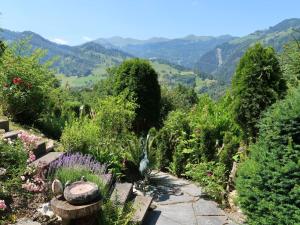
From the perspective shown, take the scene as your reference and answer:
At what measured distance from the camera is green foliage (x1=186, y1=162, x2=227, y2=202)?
7.01m

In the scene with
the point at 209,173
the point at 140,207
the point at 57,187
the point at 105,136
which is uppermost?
the point at 57,187

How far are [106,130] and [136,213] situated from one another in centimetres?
262

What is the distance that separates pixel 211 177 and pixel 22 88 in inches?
178

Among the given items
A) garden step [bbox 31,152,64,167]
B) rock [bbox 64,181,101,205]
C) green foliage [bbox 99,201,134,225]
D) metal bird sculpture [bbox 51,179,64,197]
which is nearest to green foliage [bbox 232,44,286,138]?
green foliage [bbox 99,201,134,225]

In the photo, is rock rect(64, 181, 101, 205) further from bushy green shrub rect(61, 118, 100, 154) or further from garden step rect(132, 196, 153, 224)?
bushy green shrub rect(61, 118, 100, 154)

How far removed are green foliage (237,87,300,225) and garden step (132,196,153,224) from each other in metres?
1.57

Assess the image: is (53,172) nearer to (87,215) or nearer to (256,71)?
(87,215)

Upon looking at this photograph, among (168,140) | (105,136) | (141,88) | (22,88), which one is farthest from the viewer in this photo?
(141,88)

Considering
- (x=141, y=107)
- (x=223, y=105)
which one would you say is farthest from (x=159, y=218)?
(x=223, y=105)

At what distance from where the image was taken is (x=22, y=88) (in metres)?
8.95

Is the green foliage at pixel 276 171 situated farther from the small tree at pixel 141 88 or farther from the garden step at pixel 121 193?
the small tree at pixel 141 88

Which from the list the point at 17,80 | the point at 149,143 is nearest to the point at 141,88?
the point at 149,143

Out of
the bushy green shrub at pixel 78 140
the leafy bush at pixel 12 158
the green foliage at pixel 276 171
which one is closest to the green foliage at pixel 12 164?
the leafy bush at pixel 12 158

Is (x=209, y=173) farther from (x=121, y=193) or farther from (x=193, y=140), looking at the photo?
(x=121, y=193)
